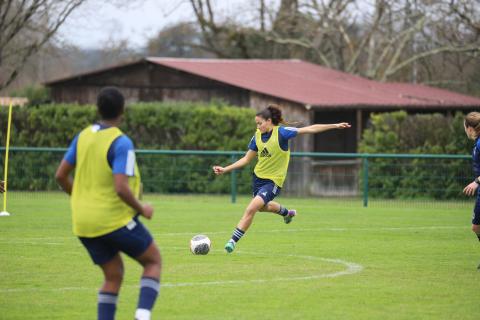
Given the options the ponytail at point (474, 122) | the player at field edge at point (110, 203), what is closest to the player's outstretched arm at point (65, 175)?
the player at field edge at point (110, 203)

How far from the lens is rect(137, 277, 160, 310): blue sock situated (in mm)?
7613

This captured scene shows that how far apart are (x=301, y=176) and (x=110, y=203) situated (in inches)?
792

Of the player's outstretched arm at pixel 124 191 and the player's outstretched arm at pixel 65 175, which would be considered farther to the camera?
the player's outstretched arm at pixel 65 175

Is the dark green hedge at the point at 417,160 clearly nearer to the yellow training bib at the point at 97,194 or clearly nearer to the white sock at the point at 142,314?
the white sock at the point at 142,314

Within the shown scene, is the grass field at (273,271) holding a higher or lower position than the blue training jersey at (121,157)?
lower

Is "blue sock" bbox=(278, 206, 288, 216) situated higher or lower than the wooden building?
lower

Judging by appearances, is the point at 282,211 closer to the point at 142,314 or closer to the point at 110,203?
the point at 142,314

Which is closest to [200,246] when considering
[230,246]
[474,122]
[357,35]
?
[230,246]

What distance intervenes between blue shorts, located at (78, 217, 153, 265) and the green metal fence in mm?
17118

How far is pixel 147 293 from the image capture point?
7641mm

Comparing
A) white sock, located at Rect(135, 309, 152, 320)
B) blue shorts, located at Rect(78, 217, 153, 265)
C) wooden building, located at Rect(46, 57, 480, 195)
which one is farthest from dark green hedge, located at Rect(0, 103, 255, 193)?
white sock, located at Rect(135, 309, 152, 320)

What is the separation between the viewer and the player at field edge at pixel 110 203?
24.4ft

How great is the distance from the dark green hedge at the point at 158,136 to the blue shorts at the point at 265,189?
39.9 feet

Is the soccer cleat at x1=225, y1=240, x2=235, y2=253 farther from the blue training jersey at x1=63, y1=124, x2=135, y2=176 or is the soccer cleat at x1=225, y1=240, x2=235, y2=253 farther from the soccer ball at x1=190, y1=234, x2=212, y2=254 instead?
the blue training jersey at x1=63, y1=124, x2=135, y2=176
